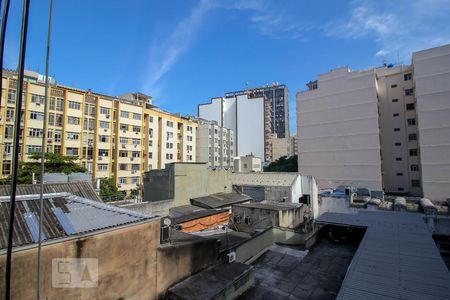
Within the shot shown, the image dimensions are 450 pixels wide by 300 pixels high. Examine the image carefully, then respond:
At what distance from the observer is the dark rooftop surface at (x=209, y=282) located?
8.89 m

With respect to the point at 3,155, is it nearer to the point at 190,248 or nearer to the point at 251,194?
the point at 251,194

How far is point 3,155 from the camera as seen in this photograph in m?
33.0

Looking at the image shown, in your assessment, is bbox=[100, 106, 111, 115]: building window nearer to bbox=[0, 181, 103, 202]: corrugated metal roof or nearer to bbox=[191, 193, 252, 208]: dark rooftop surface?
bbox=[191, 193, 252, 208]: dark rooftop surface

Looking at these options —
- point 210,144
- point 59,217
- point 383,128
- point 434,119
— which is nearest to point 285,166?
point 210,144

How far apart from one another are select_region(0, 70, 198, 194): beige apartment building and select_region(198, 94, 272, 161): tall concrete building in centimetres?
3429

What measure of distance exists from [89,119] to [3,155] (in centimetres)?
1236

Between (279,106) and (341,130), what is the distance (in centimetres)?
5420

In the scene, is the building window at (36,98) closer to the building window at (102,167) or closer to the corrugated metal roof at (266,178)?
the building window at (102,167)

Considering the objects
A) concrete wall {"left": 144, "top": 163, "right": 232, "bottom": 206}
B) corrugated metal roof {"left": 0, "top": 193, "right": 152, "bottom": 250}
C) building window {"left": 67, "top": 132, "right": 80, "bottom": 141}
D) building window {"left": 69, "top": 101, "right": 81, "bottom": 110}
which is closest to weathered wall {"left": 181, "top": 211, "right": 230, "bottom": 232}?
concrete wall {"left": 144, "top": 163, "right": 232, "bottom": 206}

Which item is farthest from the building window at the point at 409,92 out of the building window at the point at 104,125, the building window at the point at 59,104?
the building window at the point at 59,104

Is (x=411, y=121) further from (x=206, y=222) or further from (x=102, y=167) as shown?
(x=102, y=167)

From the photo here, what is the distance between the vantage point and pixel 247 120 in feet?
279

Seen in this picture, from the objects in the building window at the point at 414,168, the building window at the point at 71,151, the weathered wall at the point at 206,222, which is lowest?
the weathered wall at the point at 206,222

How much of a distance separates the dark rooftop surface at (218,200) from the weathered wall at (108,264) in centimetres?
1623
